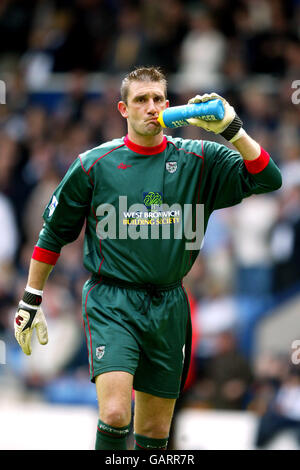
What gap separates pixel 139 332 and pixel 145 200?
824 millimetres

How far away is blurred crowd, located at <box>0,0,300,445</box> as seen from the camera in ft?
30.9

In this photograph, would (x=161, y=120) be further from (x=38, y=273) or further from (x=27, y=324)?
(x=27, y=324)

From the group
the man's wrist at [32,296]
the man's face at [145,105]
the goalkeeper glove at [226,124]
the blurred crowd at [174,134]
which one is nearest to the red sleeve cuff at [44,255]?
the man's wrist at [32,296]

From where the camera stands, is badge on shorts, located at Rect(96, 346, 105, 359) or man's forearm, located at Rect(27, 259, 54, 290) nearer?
badge on shorts, located at Rect(96, 346, 105, 359)

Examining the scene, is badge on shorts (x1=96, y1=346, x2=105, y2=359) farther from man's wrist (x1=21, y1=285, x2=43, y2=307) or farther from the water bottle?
the water bottle

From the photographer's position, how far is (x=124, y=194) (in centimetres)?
534

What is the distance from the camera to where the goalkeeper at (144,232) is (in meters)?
5.25

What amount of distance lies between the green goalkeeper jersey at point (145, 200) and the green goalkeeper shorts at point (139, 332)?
0.36ft

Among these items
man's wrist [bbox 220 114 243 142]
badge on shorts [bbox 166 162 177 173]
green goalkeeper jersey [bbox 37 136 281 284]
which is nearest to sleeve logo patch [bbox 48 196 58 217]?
green goalkeeper jersey [bbox 37 136 281 284]

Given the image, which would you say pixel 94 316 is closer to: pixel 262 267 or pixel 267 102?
pixel 262 267

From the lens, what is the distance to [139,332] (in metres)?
5.30
